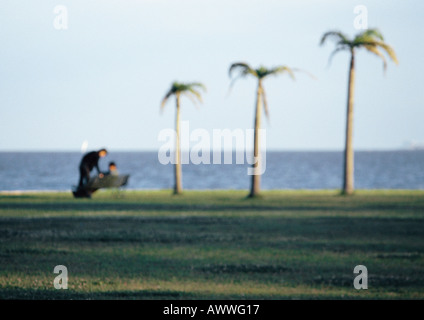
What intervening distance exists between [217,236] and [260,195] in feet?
55.6

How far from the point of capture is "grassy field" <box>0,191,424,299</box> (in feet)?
36.0

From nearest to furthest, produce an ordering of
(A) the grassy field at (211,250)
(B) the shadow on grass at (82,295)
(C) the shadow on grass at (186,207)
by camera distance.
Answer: (B) the shadow on grass at (82,295) → (A) the grassy field at (211,250) → (C) the shadow on grass at (186,207)

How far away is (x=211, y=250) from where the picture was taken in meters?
15.3

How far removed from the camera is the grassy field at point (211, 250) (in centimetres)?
1098

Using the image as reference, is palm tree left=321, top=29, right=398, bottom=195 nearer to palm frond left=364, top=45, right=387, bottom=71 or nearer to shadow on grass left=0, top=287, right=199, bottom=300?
palm frond left=364, top=45, right=387, bottom=71

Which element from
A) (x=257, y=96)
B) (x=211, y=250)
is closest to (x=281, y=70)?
(x=257, y=96)
